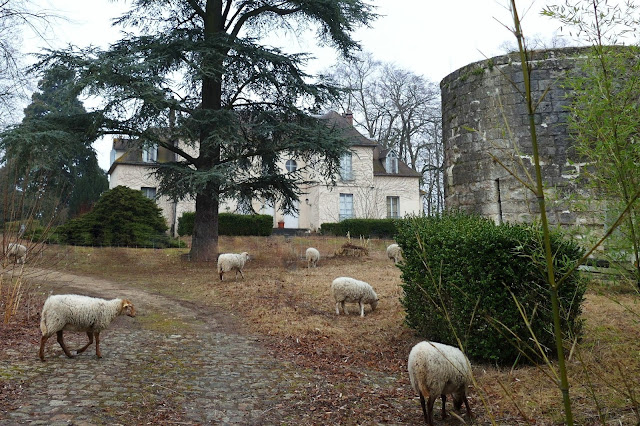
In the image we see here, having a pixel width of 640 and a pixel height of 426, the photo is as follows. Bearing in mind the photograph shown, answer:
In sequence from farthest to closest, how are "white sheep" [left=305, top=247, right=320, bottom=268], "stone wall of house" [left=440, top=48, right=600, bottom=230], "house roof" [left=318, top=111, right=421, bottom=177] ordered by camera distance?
"house roof" [left=318, top=111, right=421, bottom=177], "white sheep" [left=305, top=247, right=320, bottom=268], "stone wall of house" [left=440, top=48, right=600, bottom=230]

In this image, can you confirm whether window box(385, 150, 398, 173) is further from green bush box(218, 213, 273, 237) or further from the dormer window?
green bush box(218, 213, 273, 237)

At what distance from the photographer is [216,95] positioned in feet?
58.1

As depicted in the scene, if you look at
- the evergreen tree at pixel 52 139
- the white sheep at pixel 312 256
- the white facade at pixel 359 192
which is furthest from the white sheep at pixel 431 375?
the white facade at pixel 359 192

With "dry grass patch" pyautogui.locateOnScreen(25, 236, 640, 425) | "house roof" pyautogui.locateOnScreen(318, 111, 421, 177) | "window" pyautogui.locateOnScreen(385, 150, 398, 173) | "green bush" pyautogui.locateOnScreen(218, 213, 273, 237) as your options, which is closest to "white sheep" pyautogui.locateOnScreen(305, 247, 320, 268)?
"dry grass patch" pyautogui.locateOnScreen(25, 236, 640, 425)

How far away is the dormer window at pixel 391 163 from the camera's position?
34500mm

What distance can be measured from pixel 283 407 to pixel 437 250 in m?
2.94

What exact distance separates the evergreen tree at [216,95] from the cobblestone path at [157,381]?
8.27 meters

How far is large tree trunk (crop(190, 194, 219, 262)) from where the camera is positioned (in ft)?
57.6

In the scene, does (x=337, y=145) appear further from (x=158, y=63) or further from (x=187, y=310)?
(x=187, y=310)

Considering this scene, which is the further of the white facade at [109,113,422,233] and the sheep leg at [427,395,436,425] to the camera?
the white facade at [109,113,422,233]

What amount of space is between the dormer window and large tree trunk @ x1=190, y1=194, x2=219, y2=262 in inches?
748

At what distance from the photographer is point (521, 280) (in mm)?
5613

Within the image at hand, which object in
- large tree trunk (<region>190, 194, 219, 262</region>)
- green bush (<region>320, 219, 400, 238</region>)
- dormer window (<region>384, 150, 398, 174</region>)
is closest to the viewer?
large tree trunk (<region>190, 194, 219, 262</region>)

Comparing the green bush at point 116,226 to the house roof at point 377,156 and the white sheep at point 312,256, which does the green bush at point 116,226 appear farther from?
the house roof at point 377,156
